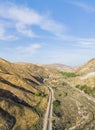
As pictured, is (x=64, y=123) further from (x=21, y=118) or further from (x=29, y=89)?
(x=29, y=89)

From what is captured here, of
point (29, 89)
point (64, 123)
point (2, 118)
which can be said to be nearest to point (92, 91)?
point (29, 89)

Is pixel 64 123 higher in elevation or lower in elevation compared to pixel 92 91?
lower

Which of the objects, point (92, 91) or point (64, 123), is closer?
point (64, 123)

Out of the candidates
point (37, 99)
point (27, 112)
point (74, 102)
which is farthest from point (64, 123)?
point (74, 102)

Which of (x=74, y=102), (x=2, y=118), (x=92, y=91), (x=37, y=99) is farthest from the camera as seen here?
(x=92, y=91)

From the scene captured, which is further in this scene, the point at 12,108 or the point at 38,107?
the point at 38,107

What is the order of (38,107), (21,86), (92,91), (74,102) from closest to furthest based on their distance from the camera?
(38,107), (74,102), (21,86), (92,91)

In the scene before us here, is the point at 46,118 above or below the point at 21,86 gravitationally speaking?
below

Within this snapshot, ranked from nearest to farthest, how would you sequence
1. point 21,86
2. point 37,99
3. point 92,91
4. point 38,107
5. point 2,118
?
point 2,118 → point 38,107 → point 37,99 → point 21,86 → point 92,91

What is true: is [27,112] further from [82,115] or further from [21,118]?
[82,115]
